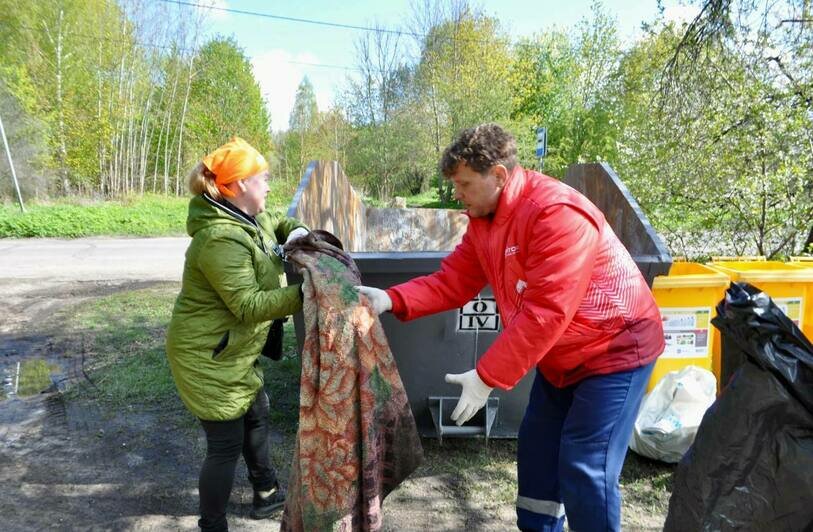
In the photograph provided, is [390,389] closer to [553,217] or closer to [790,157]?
[553,217]

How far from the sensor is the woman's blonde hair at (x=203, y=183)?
6.56 ft

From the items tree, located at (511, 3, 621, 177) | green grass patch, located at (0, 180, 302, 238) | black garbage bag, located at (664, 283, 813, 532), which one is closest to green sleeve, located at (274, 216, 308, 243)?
black garbage bag, located at (664, 283, 813, 532)

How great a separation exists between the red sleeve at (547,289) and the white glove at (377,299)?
1.61 feet

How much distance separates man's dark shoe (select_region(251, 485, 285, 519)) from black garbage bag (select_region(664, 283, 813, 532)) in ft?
5.74

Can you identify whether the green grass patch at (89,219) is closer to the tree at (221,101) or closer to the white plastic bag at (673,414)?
the tree at (221,101)

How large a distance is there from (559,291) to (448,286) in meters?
0.64

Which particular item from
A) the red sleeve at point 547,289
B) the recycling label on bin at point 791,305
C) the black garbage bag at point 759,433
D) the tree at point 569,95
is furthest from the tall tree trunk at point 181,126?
the black garbage bag at point 759,433

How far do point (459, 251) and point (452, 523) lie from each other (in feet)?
4.15

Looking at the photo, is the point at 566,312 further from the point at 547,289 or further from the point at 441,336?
the point at 441,336

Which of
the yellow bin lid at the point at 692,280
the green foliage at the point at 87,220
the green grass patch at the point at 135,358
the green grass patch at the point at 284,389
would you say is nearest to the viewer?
the yellow bin lid at the point at 692,280

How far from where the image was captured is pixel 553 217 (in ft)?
5.26

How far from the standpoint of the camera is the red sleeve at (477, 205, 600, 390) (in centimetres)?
156

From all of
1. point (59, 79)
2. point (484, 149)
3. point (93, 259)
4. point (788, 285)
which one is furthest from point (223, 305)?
point (59, 79)

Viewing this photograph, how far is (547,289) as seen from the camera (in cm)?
156
